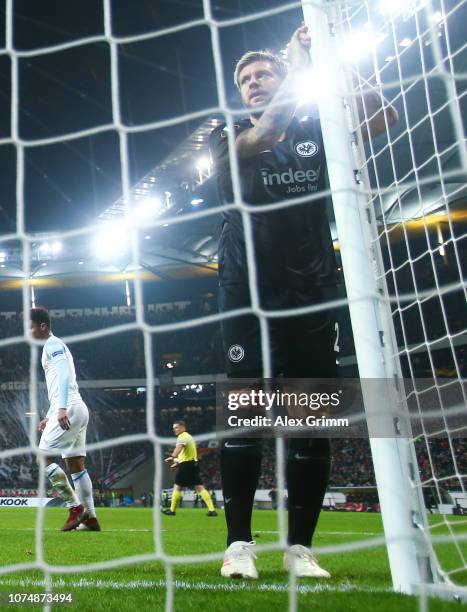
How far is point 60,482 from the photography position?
142 inches

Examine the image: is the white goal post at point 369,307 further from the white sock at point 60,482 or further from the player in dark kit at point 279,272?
the white sock at point 60,482

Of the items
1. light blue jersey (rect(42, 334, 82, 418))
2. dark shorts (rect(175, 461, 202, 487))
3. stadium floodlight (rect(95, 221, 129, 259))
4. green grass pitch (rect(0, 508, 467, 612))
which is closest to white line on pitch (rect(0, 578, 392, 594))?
green grass pitch (rect(0, 508, 467, 612))

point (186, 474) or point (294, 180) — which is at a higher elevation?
point (294, 180)

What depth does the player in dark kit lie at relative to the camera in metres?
1.78

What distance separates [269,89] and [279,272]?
58cm

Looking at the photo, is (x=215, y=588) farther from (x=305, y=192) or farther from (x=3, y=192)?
(x=3, y=192)

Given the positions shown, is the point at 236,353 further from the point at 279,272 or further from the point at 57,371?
the point at 57,371

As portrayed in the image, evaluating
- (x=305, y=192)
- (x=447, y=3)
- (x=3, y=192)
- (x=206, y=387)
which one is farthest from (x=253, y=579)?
(x=206, y=387)

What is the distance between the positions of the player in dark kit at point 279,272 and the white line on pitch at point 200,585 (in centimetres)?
7

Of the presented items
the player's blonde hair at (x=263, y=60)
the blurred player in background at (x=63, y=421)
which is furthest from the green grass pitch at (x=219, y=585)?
the player's blonde hair at (x=263, y=60)

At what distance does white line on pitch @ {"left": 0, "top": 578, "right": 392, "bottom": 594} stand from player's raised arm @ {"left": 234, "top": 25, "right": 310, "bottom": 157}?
1221mm

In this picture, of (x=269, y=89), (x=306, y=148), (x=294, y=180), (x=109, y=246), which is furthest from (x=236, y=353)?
(x=109, y=246)

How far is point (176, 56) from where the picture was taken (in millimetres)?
9805

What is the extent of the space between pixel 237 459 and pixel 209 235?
12.6 m
